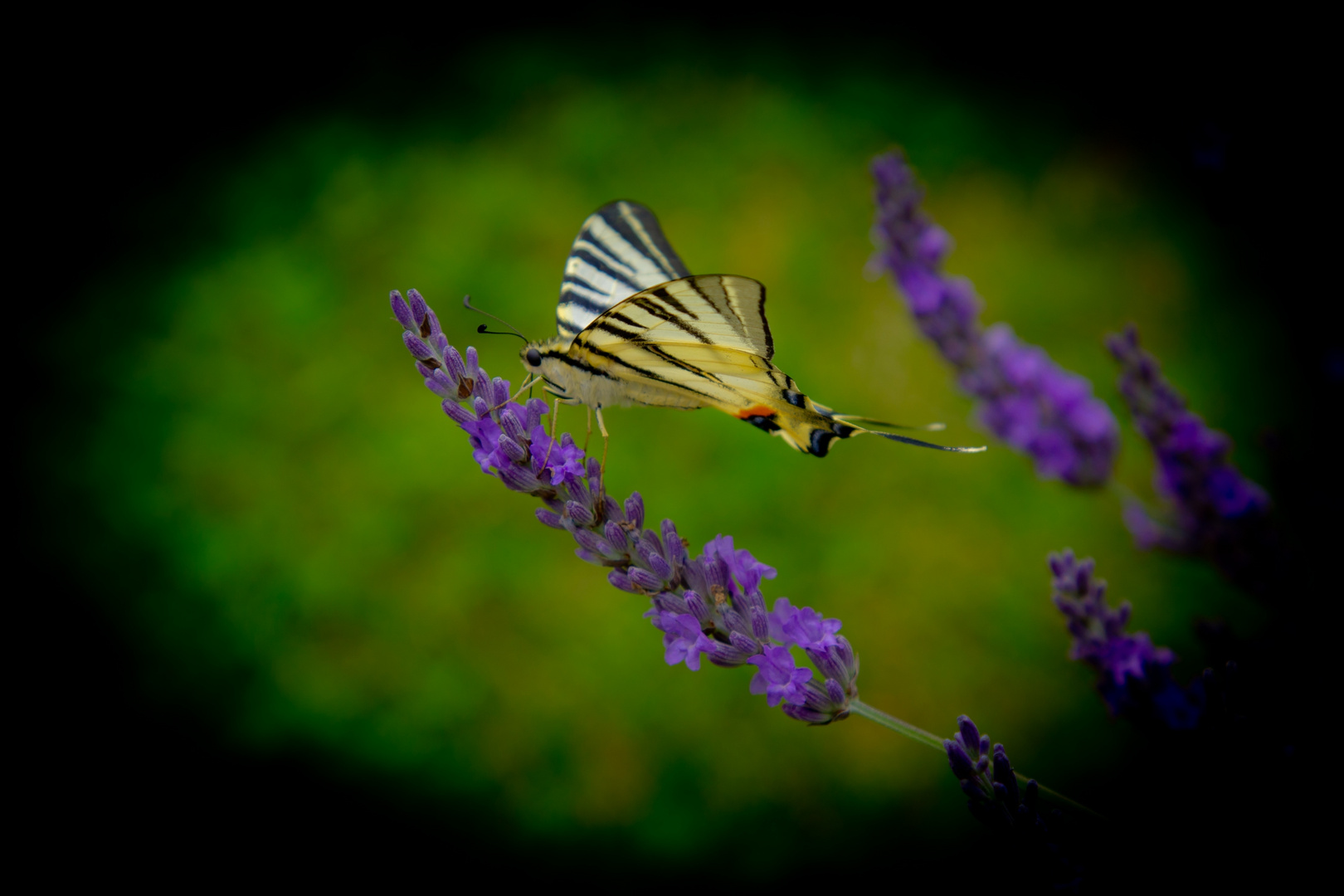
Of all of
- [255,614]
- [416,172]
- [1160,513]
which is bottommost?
[255,614]

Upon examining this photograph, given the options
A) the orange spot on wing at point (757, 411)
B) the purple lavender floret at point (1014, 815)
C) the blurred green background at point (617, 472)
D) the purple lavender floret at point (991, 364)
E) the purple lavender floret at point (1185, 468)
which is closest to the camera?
the purple lavender floret at point (1014, 815)

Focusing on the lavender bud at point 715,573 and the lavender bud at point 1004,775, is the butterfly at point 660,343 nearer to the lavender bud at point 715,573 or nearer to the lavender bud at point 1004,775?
the lavender bud at point 715,573

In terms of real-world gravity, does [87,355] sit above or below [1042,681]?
below

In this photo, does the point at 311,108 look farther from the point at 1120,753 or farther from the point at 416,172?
the point at 1120,753

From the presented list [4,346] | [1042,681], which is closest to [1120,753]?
[1042,681]

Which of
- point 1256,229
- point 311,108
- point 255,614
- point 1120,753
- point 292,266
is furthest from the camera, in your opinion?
point 311,108

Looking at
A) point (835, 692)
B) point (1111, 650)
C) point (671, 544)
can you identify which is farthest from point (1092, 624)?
point (671, 544)

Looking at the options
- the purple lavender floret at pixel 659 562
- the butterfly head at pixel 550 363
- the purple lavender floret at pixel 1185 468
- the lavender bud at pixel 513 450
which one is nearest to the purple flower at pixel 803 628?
the purple lavender floret at pixel 659 562
